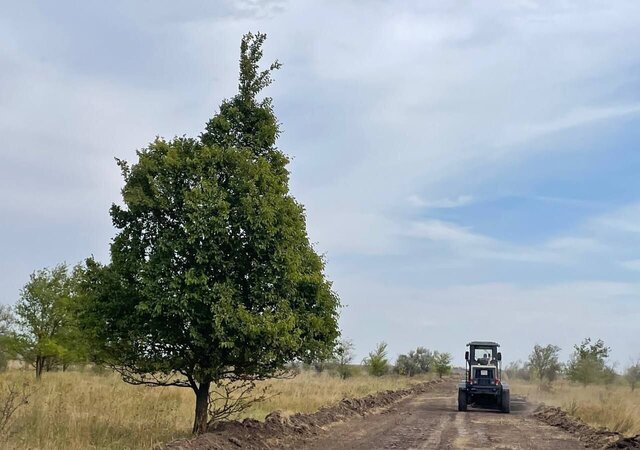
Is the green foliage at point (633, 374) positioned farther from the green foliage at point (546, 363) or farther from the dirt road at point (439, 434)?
the dirt road at point (439, 434)

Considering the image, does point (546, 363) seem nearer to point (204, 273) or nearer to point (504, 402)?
point (504, 402)

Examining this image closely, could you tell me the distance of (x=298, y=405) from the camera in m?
24.6

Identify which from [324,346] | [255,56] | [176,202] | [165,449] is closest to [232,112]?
[255,56]

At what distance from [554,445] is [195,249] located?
1165 centimetres

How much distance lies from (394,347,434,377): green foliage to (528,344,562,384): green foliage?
22088 mm

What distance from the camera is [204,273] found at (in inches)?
500

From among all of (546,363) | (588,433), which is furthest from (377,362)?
(588,433)

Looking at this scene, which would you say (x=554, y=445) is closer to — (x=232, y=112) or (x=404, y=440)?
(x=404, y=440)

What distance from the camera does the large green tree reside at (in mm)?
12398

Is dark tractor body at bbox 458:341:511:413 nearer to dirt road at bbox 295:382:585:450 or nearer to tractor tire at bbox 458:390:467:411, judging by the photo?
tractor tire at bbox 458:390:467:411

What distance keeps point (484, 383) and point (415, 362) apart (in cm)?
7319

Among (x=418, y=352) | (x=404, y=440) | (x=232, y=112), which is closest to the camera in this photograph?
(x=232, y=112)

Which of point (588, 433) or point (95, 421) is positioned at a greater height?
point (95, 421)

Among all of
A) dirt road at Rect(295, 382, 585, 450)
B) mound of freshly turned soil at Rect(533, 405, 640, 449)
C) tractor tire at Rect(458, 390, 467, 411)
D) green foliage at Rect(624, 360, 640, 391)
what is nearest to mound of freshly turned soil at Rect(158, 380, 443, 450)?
dirt road at Rect(295, 382, 585, 450)
